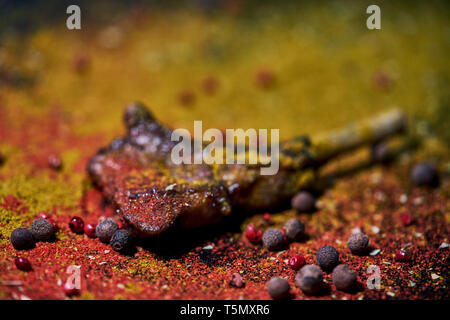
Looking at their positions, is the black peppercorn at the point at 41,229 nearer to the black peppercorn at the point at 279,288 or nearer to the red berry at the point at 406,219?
the black peppercorn at the point at 279,288

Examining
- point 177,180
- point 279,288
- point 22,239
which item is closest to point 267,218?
point 177,180

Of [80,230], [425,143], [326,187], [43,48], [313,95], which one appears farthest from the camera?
[43,48]

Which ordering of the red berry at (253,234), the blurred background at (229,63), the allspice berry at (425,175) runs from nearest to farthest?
the red berry at (253,234) < the allspice berry at (425,175) < the blurred background at (229,63)

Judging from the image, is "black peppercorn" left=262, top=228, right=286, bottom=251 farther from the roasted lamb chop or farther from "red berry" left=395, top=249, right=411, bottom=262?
"red berry" left=395, top=249, right=411, bottom=262

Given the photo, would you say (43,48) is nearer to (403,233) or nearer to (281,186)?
(281,186)

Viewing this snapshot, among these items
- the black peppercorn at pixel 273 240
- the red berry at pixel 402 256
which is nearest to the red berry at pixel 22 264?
the black peppercorn at pixel 273 240

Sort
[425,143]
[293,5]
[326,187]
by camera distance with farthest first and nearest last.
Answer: [293,5], [425,143], [326,187]

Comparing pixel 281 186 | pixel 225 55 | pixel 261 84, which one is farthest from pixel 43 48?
pixel 281 186
